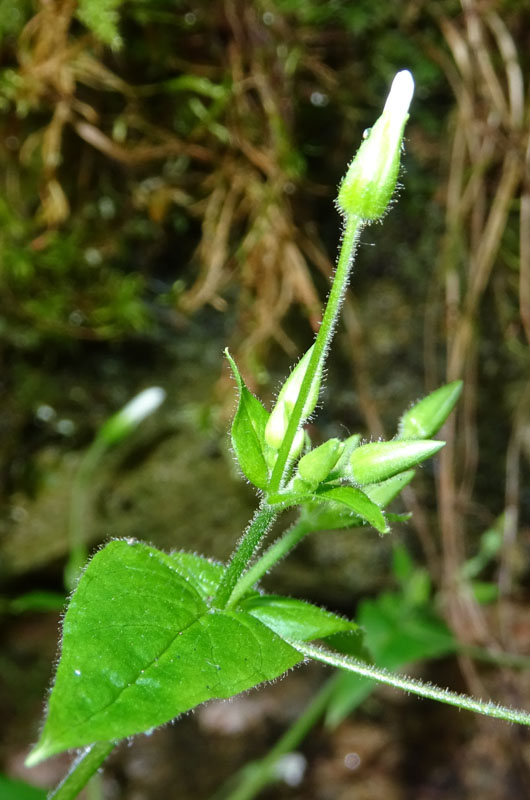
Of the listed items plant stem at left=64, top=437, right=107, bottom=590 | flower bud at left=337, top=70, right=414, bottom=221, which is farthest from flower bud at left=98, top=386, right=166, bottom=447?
flower bud at left=337, top=70, right=414, bottom=221

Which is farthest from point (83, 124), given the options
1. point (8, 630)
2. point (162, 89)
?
point (8, 630)

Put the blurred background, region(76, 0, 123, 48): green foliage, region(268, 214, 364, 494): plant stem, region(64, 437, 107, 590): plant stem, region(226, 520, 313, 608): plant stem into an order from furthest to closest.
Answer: region(64, 437, 107, 590): plant stem
the blurred background
region(76, 0, 123, 48): green foliage
region(226, 520, 313, 608): plant stem
region(268, 214, 364, 494): plant stem

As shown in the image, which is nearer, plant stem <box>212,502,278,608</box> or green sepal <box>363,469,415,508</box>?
plant stem <box>212,502,278,608</box>

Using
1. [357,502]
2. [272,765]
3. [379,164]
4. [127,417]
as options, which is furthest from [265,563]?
[272,765]

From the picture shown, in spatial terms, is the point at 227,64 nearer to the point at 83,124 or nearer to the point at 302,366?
the point at 83,124

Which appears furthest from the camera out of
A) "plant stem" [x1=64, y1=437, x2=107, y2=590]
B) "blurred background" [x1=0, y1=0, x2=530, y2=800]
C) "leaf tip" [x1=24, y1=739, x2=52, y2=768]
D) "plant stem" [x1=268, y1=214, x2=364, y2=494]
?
"plant stem" [x1=64, y1=437, x2=107, y2=590]

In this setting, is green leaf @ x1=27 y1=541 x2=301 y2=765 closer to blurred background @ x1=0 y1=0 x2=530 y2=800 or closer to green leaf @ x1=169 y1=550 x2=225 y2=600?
green leaf @ x1=169 y1=550 x2=225 y2=600

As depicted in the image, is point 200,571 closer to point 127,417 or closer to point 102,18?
point 127,417

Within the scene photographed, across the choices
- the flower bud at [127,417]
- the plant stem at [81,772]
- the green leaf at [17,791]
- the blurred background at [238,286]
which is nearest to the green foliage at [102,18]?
the blurred background at [238,286]
